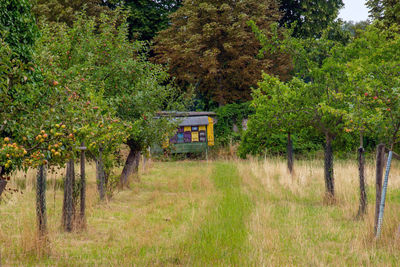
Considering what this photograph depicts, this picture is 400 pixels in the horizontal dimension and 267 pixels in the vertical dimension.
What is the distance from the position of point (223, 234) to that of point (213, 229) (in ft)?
1.53

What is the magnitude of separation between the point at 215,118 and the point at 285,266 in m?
26.0

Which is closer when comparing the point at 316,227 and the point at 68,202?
the point at 68,202

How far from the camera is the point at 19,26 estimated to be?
21.6 ft

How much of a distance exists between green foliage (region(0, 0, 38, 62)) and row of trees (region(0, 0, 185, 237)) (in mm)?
14

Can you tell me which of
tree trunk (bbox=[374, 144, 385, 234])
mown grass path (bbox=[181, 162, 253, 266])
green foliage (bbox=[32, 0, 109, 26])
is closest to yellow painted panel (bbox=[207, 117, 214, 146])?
green foliage (bbox=[32, 0, 109, 26])

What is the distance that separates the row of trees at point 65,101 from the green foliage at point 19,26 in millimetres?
14

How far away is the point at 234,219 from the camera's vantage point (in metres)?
10.8

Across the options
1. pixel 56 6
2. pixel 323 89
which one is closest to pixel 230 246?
pixel 323 89

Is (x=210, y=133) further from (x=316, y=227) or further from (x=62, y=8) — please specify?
(x=316, y=227)

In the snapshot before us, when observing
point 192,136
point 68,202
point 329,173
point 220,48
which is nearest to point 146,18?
point 220,48

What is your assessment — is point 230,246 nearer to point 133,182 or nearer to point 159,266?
point 159,266

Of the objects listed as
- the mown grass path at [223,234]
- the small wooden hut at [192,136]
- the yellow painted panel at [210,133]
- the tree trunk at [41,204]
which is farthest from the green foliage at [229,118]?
the tree trunk at [41,204]

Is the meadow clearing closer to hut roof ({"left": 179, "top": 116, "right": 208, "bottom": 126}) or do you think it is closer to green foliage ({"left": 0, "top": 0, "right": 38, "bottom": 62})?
green foliage ({"left": 0, "top": 0, "right": 38, "bottom": 62})

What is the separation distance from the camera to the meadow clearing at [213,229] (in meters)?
7.63
